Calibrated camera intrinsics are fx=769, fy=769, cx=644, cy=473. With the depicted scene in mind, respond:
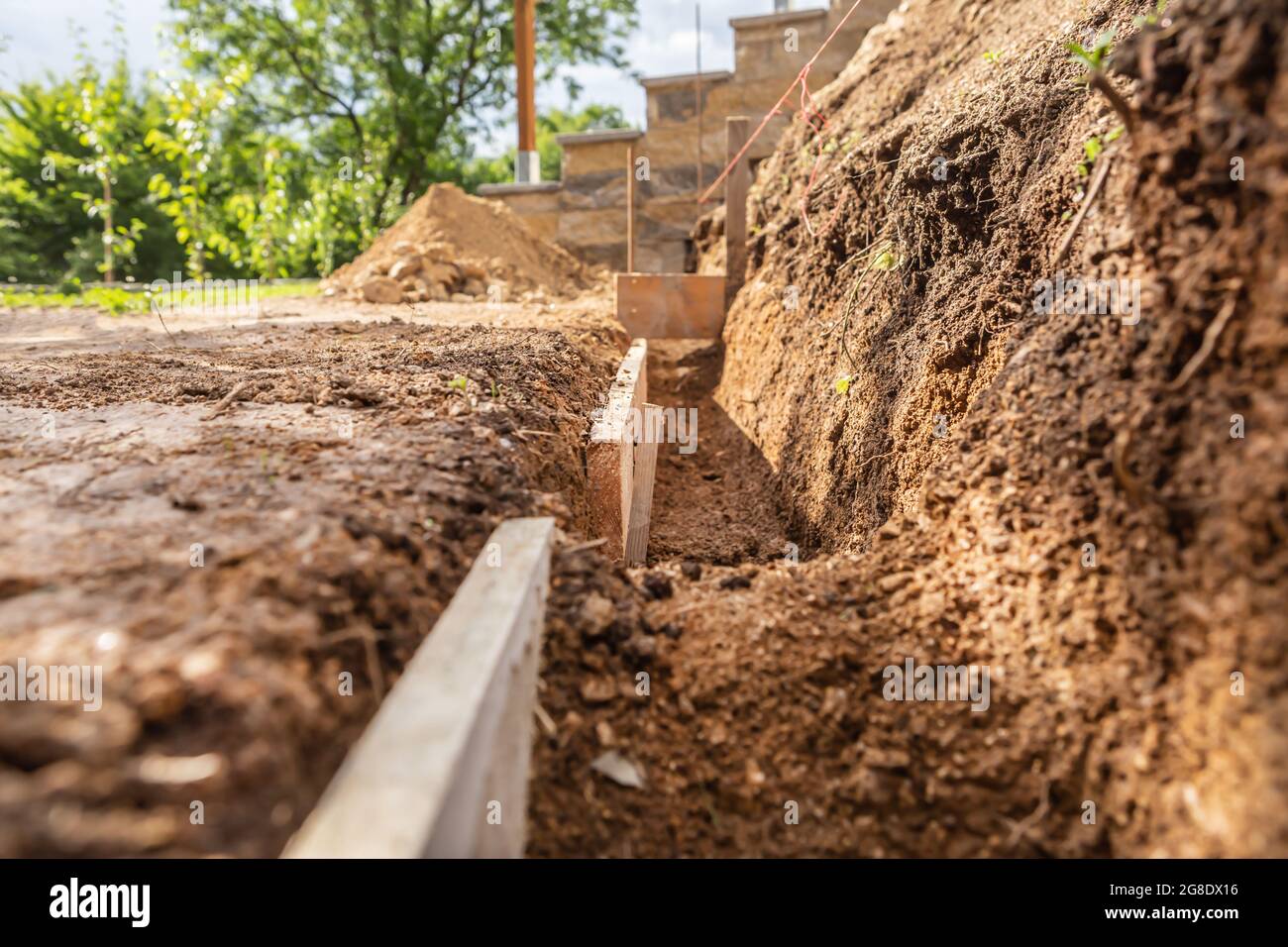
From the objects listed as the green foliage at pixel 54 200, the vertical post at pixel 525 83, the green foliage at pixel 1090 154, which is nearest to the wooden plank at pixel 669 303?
the green foliage at pixel 1090 154

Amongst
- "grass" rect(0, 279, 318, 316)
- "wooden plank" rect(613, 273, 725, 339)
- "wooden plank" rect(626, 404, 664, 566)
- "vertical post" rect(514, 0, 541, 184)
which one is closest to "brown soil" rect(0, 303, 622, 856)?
"wooden plank" rect(626, 404, 664, 566)

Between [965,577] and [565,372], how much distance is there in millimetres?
2285

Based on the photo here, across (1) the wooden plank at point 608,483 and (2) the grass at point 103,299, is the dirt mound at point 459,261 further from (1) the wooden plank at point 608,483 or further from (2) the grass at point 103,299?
(1) the wooden plank at point 608,483

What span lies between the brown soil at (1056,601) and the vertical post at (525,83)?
8.22 metres

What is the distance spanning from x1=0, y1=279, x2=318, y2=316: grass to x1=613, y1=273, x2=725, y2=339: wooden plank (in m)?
4.19

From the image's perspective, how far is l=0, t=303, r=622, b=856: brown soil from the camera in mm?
1101

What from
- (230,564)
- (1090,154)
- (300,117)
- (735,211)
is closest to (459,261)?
(735,211)

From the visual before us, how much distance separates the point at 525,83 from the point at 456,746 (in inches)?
397

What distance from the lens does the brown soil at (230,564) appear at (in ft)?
3.61

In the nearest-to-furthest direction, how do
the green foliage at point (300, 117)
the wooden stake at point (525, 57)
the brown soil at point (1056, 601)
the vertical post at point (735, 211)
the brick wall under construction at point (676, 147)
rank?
the brown soil at point (1056, 601) → the vertical post at point (735, 211) → the brick wall under construction at point (676, 147) → the wooden stake at point (525, 57) → the green foliage at point (300, 117)

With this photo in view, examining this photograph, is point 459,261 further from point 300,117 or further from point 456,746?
point 300,117

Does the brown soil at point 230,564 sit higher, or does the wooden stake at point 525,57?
the wooden stake at point 525,57

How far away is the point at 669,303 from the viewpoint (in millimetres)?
6105

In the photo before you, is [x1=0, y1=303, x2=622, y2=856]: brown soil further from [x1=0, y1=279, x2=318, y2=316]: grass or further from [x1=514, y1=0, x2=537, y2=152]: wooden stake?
[x1=514, y1=0, x2=537, y2=152]: wooden stake
